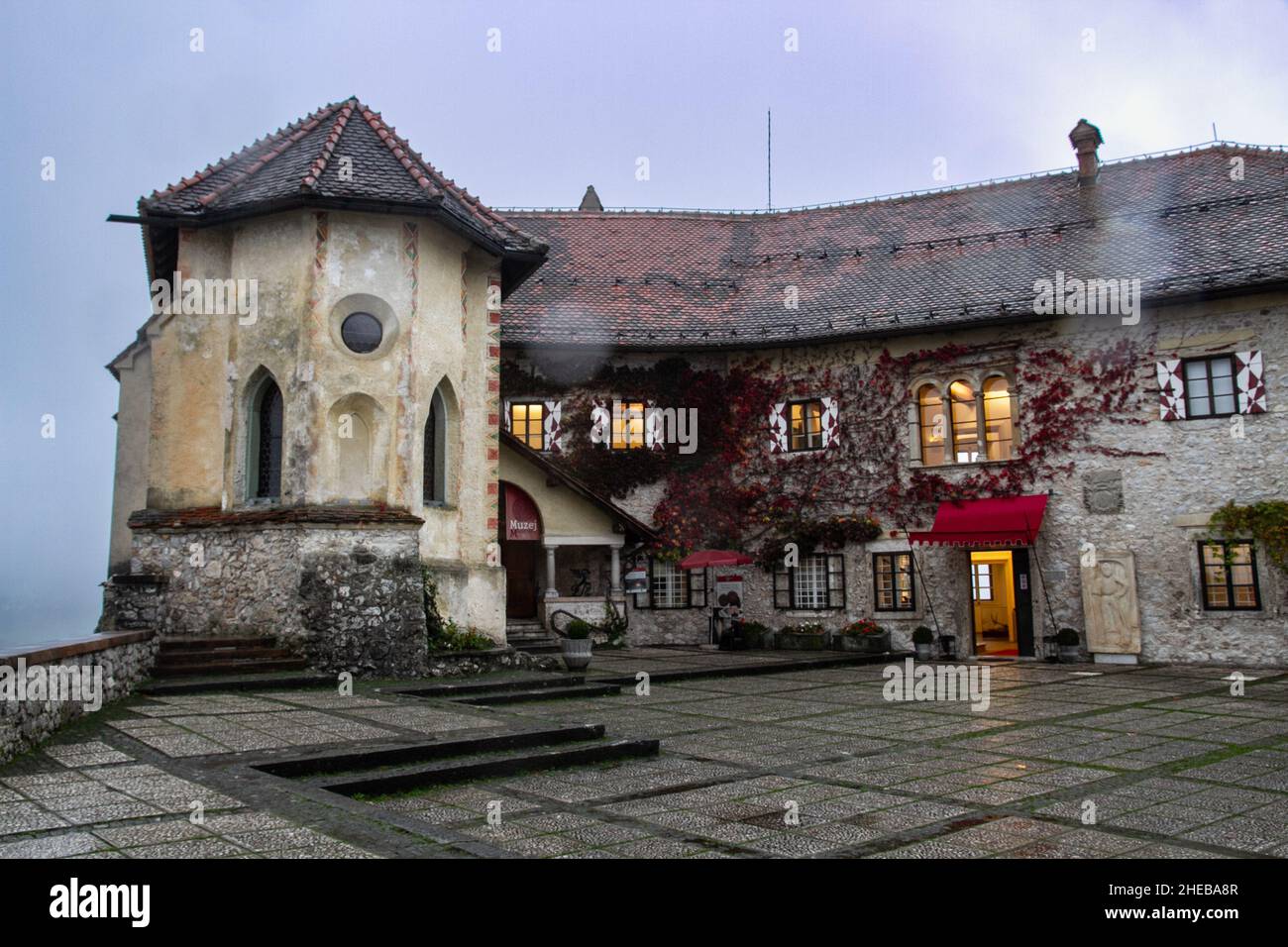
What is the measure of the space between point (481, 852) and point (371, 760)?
2.80 metres

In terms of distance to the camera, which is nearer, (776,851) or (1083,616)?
(776,851)

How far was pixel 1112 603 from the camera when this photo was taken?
19438mm

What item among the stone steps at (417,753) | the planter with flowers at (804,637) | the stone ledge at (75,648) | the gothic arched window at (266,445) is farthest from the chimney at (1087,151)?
the stone ledge at (75,648)

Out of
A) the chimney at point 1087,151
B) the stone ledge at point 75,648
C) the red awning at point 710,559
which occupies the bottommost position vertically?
the stone ledge at point 75,648

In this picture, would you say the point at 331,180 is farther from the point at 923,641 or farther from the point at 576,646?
the point at 923,641

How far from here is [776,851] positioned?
550 cm

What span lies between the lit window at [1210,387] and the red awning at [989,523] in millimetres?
3289

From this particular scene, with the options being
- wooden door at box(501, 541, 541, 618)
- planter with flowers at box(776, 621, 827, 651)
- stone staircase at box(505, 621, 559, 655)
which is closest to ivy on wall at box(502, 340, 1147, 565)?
planter with flowers at box(776, 621, 827, 651)

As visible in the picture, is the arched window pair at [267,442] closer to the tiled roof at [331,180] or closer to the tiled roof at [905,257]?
the tiled roof at [331,180]

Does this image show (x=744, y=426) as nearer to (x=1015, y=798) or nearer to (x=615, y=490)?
(x=615, y=490)

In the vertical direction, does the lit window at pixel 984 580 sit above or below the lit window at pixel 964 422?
below

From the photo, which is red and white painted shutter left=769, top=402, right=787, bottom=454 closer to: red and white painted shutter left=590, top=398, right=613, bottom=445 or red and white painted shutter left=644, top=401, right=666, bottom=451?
red and white painted shutter left=644, top=401, right=666, bottom=451

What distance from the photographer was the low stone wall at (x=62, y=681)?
7.09 m
